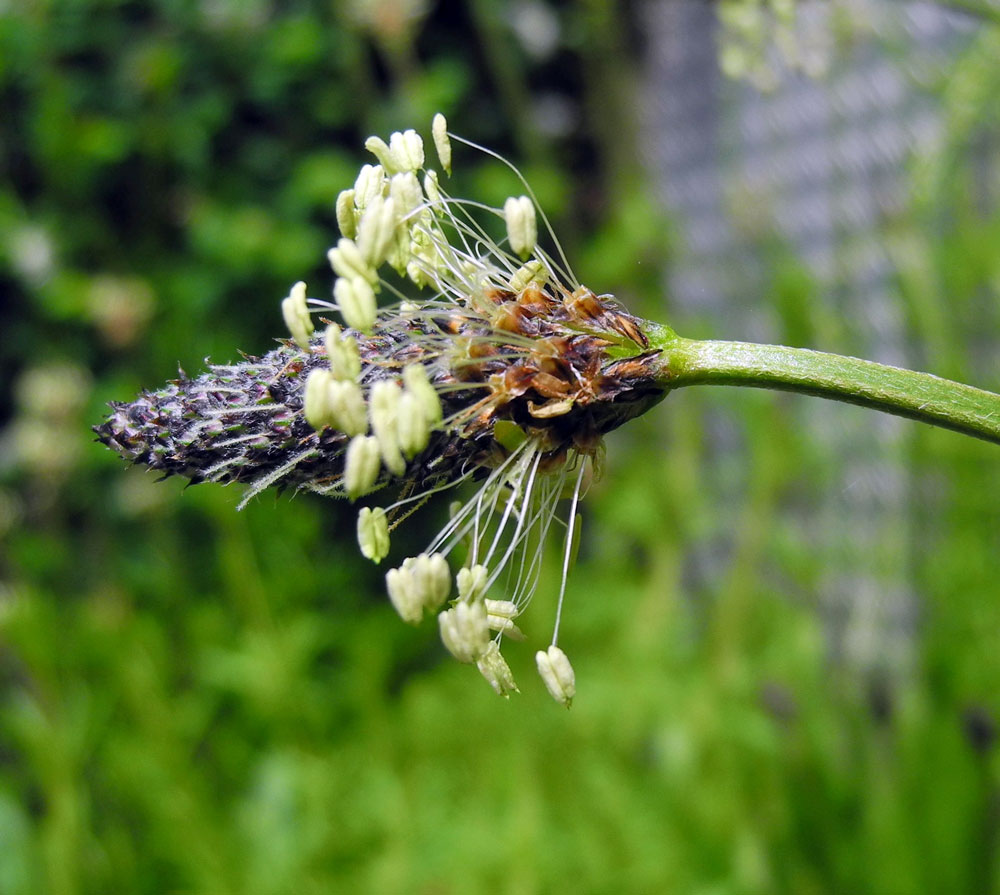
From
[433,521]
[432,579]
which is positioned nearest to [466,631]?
[432,579]

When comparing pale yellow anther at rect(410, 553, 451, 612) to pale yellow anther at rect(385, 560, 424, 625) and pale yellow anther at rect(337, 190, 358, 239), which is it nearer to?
pale yellow anther at rect(385, 560, 424, 625)

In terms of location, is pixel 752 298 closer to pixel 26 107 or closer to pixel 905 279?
pixel 905 279

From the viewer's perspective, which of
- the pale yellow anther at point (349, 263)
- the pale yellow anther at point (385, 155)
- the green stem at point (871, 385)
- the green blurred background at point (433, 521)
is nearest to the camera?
the green stem at point (871, 385)

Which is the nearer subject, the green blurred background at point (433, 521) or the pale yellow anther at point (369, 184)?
the pale yellow anther at point (369, 184)

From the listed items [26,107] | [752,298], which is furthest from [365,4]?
[752,298]

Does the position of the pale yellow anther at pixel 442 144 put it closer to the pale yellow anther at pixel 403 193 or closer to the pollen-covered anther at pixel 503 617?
the pale yellow anther at pixel 403 193

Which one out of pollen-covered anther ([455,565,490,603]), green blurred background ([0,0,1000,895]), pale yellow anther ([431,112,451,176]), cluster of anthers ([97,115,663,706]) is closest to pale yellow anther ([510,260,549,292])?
cluster of anthers ([97,115,663,706])

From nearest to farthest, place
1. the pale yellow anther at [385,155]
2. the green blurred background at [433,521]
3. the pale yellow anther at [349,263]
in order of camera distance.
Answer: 1. the pale yellow anther at [349,263]
2. the pale yellow anther at [385,155]
3. the green blurred background at [433,521]

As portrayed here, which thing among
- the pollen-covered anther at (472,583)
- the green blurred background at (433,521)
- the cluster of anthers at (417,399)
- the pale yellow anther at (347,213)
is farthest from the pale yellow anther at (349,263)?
the green blurred background at (433,521)

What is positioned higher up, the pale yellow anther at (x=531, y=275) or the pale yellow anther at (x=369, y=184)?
the pale yellow anther at (x=369, y=184)
